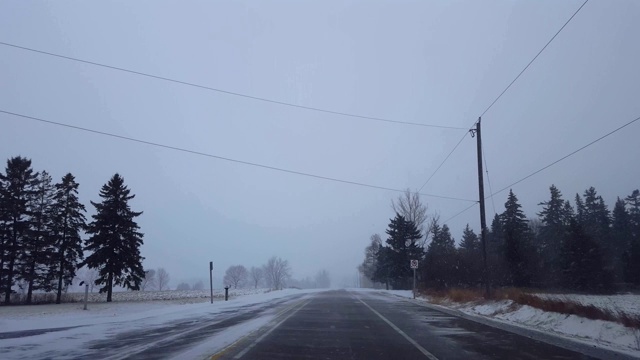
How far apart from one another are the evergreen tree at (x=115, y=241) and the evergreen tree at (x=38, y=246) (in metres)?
3.17

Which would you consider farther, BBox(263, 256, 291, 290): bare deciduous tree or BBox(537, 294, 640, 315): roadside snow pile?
BBox(263, 256, 291, 290): bare deciduous tree

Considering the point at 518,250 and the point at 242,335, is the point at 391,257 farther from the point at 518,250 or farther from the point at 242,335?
the point at 242,335

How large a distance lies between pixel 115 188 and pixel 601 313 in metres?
39.3

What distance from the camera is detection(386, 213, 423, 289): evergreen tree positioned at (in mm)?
64438

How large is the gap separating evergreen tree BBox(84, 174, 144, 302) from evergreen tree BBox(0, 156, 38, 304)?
5.03 m

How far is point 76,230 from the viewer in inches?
1692

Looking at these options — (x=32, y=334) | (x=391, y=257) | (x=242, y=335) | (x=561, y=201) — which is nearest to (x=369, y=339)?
(x=242, y=335)

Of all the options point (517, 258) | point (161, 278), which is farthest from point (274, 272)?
point (517, 258)

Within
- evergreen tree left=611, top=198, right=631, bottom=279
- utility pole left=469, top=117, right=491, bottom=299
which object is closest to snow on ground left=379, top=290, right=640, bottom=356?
utility pole left=469, top=117, right=491, bottom=299

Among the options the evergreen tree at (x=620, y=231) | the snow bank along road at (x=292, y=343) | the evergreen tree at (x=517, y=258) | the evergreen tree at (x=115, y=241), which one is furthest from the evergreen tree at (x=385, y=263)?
the snow bank along road at (x=292, y=343)

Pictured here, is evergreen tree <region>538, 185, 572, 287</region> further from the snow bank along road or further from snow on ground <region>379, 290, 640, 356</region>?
the snow bank along road

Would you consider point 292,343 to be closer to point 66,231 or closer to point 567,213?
point 66,231

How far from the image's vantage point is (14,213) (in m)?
38.2

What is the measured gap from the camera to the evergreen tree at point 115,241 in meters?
41.9
